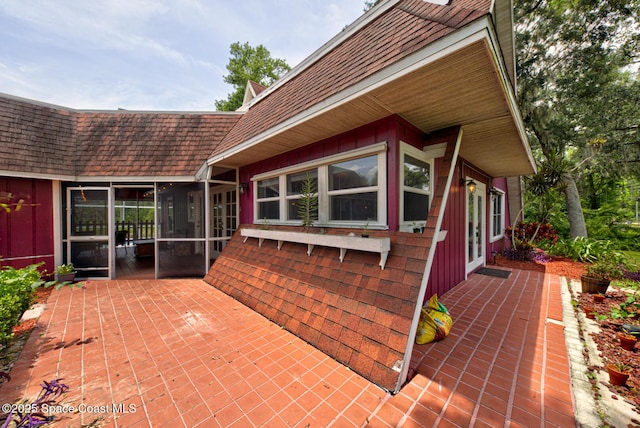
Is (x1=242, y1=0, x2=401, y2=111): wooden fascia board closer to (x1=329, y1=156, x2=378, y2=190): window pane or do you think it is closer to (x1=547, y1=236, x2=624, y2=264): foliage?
(x1=329, y1=156, x2=378, y2=190): window pane

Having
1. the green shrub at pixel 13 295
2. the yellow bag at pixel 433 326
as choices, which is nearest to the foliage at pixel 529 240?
the yellow bag at pixel 433 326

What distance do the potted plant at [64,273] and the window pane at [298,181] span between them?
215 inches

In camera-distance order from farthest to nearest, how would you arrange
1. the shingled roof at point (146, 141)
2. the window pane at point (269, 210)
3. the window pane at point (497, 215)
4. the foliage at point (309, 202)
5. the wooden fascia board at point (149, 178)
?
the window pane at point (497, 215), the shingled roof at point (146, 141), the wooden fascia board at point (149, 178), the window pane at point (269, 210), the foliage at point (309, 202)

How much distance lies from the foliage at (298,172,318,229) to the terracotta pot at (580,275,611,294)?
5444 millimetres

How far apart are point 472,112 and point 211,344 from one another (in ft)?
14.3

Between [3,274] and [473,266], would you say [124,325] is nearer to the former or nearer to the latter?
[3,274]

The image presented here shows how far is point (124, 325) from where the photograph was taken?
3.37 m

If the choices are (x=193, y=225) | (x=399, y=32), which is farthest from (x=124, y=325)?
(x=399, y=32)

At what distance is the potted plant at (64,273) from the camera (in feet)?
17.4

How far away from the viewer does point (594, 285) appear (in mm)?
4461

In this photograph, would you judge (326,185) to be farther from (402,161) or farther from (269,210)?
(269,210)

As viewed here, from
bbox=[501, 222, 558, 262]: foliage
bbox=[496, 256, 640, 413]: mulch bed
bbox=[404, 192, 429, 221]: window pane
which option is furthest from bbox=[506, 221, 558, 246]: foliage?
bbox=[404, 192, 429, 221]: window pane

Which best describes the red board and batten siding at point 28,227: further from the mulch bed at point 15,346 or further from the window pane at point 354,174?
the window pane at point 354,174

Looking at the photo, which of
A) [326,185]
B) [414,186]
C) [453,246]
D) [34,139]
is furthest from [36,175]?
[453,246]
